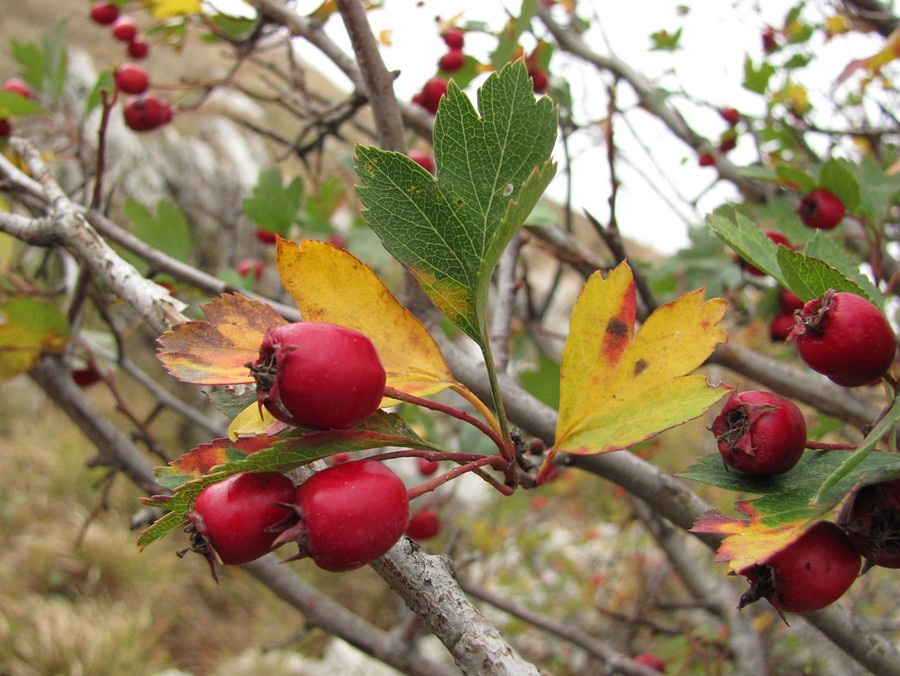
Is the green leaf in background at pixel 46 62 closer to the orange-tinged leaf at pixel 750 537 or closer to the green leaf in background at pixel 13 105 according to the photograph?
the green leaf in background at pixel 13 105

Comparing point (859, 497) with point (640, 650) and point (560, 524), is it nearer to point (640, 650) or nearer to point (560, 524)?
point (640, 650)

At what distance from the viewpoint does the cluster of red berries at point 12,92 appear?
1.52 m

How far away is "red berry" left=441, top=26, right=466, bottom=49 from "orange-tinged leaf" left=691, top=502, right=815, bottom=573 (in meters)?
1.48

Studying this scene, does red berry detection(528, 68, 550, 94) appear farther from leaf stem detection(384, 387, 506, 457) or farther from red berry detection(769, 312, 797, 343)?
leaf stem detection(384, 387, 506, 457)

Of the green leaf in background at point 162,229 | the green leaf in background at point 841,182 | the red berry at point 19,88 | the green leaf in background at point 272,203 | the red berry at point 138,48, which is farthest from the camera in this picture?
the red berry at point 138,48

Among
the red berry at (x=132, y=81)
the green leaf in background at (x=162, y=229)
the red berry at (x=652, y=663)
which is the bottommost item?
the red berry at (x=652, y=663)

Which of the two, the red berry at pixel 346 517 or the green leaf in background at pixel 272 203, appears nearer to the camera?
the red berry at pixel 346 517

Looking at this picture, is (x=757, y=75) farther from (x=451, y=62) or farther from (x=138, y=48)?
(x=138, y=48)

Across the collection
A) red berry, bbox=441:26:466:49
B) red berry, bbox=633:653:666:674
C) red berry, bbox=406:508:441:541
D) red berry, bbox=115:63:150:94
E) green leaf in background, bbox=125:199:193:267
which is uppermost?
red berry, bbox=441:26:466:49

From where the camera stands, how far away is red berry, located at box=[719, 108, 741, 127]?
6.79ft

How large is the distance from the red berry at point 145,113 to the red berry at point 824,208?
1505mm

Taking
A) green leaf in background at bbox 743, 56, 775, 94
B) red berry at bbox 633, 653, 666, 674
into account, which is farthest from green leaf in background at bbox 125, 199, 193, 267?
green leaf in background at bbox 743, 56, 775, 94

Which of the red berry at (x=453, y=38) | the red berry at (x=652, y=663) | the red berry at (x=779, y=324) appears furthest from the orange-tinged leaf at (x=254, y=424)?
the red berry at (x=652, y=663)

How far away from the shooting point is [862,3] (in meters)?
2.04
